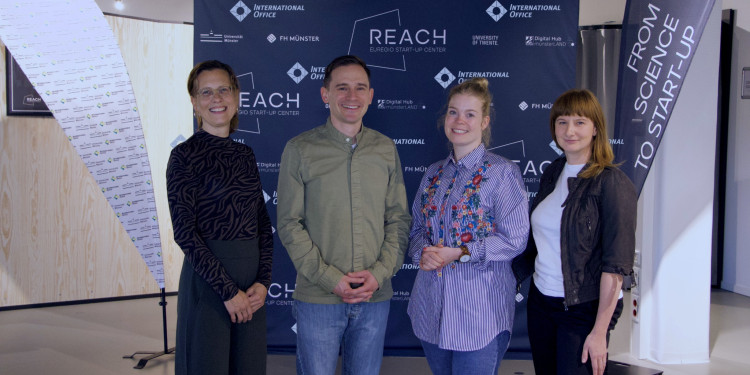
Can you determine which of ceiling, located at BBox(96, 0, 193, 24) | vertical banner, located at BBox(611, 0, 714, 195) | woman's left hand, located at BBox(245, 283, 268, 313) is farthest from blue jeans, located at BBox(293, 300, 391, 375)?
ceiling, located at BBox(96, 0, 193, 24)

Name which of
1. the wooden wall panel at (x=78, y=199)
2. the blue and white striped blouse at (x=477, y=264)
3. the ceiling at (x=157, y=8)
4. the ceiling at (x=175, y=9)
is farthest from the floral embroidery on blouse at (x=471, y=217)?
the ceiling at (x=157, y=8)

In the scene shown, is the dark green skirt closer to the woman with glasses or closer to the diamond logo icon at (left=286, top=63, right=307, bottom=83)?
the woman with glasses

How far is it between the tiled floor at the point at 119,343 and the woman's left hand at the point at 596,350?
1.86m

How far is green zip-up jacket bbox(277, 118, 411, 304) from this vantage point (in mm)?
2023

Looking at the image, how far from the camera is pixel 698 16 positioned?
8.64 ft

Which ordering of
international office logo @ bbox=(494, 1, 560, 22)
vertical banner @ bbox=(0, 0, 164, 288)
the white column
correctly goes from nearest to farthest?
vertical banner @ bbox=(0, 0, 164, 288)
international office logo @ bbox=(494, 1, 560, 22)
the white column

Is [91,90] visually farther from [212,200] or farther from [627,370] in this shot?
[627,370]

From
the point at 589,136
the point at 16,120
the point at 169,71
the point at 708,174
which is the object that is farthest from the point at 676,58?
the point at 16,120

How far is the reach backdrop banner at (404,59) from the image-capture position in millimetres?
3689

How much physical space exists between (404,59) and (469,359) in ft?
7.64

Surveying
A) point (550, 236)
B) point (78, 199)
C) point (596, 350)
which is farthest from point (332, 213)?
point (78, 199)

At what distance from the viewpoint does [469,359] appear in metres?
1.92

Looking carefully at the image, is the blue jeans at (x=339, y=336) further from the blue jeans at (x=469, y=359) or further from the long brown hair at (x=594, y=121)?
the long brown hair at (x=594, y=121)

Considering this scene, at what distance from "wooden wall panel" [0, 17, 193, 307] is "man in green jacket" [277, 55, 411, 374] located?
3.87 meters
